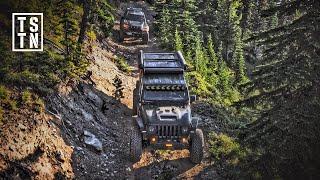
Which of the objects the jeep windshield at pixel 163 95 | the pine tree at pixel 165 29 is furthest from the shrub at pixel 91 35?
the jeep windshield at pixel 163 95

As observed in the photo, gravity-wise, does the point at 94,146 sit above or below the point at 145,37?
below

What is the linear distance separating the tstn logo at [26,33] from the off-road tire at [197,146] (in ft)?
25.4

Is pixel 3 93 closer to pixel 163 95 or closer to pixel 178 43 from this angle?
pixel 163 95

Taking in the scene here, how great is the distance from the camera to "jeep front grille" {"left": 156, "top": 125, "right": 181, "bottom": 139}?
1465 centimetres

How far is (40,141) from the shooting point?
1319 centimetres

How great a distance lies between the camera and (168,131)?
1467 centimetres

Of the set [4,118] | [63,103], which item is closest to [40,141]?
[4,118]

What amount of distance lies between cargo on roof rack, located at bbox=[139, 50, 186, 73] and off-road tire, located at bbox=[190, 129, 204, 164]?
3.10 meters

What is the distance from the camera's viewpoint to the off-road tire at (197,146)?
1509 centimetres

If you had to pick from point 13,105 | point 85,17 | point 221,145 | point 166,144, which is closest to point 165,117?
point 166,144

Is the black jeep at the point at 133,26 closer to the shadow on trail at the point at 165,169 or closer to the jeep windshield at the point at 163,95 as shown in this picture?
the jeep windshield at the point at 163,95

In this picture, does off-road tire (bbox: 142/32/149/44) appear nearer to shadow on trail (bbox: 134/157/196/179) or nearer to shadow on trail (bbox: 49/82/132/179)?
shadow on trail (bbox: 49/82/132/179)

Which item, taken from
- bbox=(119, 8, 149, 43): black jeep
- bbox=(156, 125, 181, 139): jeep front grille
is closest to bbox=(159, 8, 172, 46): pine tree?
bbox=(119, 8, 149, 43): black jeep

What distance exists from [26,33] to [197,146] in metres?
8.94
